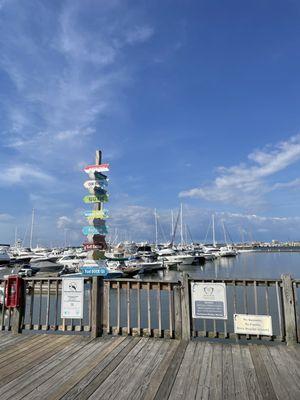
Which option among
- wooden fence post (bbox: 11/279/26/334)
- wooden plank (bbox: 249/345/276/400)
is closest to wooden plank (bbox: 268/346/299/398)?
wooden plank (bbox: 249/345/276/400)

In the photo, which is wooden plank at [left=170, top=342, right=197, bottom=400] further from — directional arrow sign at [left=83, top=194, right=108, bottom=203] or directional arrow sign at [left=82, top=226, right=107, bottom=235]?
directional arrow sign at [left=83, top=194, right=108, bottom=203]

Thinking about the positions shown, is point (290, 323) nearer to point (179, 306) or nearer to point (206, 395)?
point (179, 306)

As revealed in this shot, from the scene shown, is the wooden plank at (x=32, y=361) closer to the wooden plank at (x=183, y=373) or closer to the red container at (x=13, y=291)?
the red container at (x=13, y=291)

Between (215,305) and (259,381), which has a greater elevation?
(215,305)

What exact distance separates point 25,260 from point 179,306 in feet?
184

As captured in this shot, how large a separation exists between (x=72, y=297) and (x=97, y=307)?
0.57 metres

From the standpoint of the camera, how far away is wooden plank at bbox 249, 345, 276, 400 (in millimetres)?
3613

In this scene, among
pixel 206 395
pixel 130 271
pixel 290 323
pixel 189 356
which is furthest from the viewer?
pixel 130 271

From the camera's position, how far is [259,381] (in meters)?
3.96

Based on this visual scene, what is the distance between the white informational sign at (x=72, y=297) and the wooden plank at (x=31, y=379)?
89 centimetres

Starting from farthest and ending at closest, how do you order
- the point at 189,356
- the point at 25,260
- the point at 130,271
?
the point at 25,260 < the point at 130,271 < the point at 189,356

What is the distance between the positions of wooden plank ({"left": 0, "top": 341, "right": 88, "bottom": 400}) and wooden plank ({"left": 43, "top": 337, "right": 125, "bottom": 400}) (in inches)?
13.6

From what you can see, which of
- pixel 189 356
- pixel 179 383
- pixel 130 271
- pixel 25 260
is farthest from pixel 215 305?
pixel 25 260

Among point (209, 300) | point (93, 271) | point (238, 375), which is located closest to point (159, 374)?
point (238, 375)
